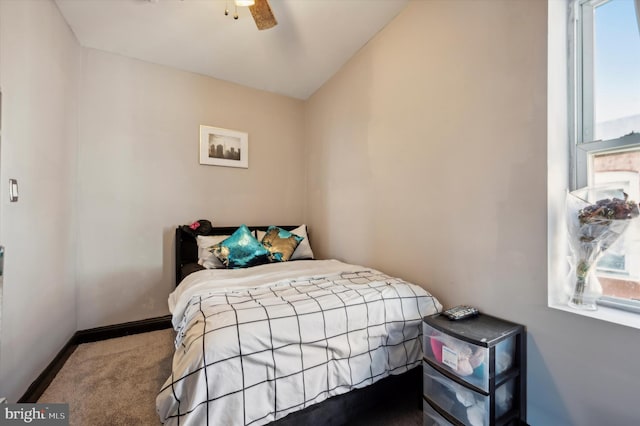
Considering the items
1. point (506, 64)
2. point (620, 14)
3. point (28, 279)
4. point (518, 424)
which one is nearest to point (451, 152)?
point (506, 64)

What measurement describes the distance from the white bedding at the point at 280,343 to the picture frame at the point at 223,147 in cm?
162

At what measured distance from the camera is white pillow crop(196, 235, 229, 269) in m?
2.27

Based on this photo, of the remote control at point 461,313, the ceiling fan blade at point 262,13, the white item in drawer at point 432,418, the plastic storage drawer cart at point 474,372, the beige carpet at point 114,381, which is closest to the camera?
the plastic storage drawer cart at point 474,372

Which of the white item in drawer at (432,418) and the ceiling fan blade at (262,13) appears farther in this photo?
the ceiling fan blade at (262,13)

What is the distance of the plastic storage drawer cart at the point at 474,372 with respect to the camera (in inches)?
42.1

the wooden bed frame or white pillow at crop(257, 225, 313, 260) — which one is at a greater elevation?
white pillow at crop(257, 225, 313, 260)

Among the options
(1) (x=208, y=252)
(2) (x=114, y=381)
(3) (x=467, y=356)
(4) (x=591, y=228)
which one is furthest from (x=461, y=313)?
(2) (x=114, y=381)

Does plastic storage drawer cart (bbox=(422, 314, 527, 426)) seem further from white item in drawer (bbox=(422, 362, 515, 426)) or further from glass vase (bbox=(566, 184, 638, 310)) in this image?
glass vase (bbox=(566, 184, 638, 310))

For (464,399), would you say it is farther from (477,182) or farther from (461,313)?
(477,182)

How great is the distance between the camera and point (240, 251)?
2.29 metres

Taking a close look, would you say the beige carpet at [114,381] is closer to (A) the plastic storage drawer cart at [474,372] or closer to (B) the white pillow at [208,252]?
(B) the white pillow at [208,252]

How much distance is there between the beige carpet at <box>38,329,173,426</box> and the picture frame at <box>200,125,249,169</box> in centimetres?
187

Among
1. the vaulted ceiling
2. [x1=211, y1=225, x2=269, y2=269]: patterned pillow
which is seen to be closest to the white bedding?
[x1=211, y1=225, x2=269, y2=269]: patterned pillow

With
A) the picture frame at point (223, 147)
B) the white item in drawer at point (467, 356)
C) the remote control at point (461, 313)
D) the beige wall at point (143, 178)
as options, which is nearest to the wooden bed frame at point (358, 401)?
the white item in drawer at point (467, 356)
